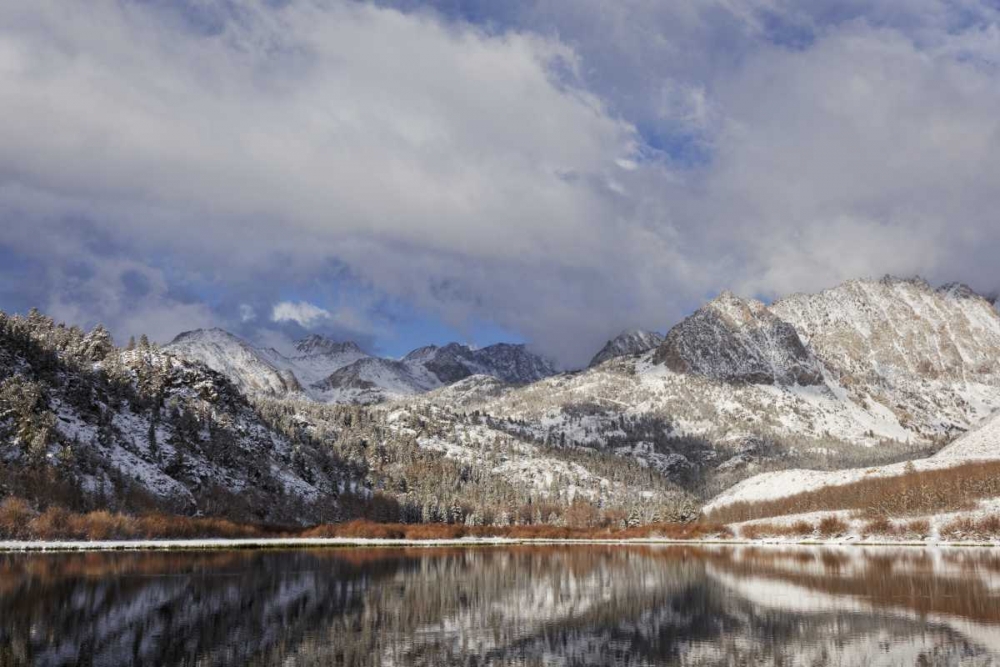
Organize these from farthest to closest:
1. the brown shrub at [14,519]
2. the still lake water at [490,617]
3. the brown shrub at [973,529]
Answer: the brown shrub at [973,529] → the brown shrub at [14,519] → the still lake water at [490,617]

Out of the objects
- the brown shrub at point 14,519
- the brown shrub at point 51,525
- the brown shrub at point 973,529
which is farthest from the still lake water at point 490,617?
the brown shrub at point 973,529

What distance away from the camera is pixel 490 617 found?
58500mm

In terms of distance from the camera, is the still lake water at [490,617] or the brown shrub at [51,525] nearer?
the still lake water at [490,617]

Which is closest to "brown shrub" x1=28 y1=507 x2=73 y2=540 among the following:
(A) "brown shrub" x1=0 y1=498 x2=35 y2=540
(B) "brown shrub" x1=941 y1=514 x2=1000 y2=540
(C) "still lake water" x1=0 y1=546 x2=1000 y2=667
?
(A) "brown shrub" x1=0 y1=498 x2=35 y2=540

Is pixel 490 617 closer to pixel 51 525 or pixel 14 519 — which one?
pixel 51 525

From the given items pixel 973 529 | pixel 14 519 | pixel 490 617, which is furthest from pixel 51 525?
pixel 973 529

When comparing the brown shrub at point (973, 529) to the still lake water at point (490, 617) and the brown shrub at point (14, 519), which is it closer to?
the still lake water at point (490, 617)

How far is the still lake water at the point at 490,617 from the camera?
42938 mm

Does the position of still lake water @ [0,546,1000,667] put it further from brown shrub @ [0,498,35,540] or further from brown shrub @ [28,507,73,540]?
brown shrub @ [28,507,73,540]

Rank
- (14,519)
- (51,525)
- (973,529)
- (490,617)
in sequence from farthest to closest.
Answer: (973,529), (51,525), (14,519), (490,617)

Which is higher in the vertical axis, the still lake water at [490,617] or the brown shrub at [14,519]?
the brown shrub at [14,519]

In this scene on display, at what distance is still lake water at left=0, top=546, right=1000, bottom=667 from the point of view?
42938 millimetres

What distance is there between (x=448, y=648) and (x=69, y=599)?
35.1m

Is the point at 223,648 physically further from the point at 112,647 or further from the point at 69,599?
the point at 69,599
